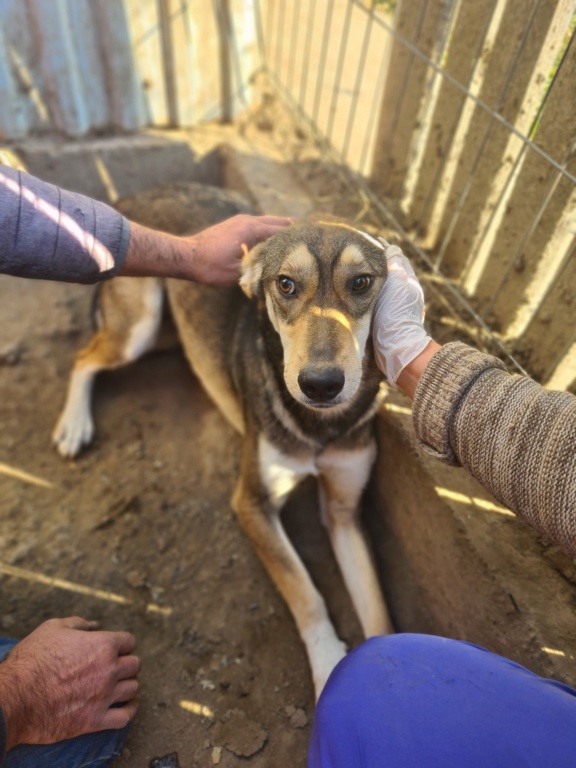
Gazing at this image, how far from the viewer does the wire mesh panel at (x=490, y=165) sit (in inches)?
97.6

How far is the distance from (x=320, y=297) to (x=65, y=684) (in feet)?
5.70

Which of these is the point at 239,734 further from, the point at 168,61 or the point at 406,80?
the point at 168,61

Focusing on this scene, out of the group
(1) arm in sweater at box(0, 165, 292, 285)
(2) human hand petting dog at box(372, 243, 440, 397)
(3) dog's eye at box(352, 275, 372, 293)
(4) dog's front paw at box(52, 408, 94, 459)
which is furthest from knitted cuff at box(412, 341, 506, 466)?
(4) dog's front paw at box(52, 408, 94, 459)

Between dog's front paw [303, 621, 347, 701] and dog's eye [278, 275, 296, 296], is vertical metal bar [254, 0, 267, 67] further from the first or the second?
dog's front paw [303, 621, 347, 701]

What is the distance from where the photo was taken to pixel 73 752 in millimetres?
1961

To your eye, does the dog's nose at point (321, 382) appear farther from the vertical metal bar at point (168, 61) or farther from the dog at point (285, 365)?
the vertical metal bar at point (168, 61)

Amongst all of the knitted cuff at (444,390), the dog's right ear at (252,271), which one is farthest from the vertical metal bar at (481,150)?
the knitted cuff at (444,390)

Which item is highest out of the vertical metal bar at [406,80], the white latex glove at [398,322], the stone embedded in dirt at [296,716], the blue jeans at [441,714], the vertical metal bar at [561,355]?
the vertical metal bar at [406,80]

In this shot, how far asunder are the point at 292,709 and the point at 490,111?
2987 millimetres

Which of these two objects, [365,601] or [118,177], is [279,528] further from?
[118,177]

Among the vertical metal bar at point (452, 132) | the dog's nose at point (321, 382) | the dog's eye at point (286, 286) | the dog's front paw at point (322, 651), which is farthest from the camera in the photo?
the vertical metal bar at point (452, 132)

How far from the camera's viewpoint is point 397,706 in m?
1.56

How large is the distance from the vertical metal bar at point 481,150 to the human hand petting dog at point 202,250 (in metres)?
1.12

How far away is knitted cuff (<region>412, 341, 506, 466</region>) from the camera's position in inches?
71.2
